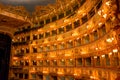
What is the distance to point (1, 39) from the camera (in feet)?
52.0

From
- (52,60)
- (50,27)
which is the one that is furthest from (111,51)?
(50,27)

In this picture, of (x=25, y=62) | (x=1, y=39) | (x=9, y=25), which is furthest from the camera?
(x=25, y=62)

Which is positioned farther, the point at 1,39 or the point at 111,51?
the point at 1,39

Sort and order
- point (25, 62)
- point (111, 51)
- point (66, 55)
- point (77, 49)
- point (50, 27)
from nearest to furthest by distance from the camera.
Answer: point (111, 51) < point (77, 49) < point (66, 55) < point (50, 27) < point (25, 62)

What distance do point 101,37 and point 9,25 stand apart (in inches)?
381

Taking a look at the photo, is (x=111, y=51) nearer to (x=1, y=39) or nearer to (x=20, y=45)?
(x=1, y=39)

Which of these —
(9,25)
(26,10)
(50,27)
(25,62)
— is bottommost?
(25,62)

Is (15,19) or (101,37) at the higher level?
(15,19)

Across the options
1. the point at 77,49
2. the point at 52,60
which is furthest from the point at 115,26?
the point at 52,60

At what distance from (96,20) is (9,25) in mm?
9482

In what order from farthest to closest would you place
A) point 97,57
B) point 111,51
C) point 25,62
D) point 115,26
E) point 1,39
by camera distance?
point 25,62
point 97,57
point 1,39
point 111,51
point 115,26

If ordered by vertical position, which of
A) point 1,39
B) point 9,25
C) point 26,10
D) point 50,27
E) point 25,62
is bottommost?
point 25,62

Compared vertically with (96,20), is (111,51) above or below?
below

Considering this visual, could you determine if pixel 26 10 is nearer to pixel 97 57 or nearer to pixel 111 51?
pixel 97 57
